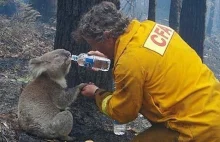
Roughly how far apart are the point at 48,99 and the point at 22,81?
3.63m

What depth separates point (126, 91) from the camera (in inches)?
161

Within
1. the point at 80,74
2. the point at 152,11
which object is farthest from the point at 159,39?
the point at 152,11

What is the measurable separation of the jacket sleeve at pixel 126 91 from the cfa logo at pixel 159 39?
23cm

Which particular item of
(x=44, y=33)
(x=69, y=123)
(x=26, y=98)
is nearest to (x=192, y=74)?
(x=69, y=123)

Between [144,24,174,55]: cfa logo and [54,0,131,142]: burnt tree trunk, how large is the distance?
2.11 metres

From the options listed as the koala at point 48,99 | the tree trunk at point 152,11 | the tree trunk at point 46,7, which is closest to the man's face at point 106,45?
the koala at point 48,99

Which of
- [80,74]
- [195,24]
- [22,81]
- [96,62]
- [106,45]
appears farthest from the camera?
[195,24]

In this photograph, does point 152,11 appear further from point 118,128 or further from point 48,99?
point 48,99

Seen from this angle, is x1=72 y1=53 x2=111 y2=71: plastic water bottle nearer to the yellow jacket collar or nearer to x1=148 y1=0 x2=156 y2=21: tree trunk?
the yellow jacket collar

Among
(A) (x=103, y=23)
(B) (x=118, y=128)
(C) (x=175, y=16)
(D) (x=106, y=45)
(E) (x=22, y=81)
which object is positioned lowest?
(C) (x=175, y=16)

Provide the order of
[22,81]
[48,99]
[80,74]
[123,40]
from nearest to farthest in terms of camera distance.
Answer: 1. [123,40]
2. [48,99]
3. [80,74]
4. [22,81]

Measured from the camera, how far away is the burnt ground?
18.9 feet

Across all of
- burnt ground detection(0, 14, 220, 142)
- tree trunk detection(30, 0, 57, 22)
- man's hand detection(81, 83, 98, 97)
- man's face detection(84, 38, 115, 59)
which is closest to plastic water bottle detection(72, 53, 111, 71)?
man's hand detection(81, 83, 98, 97)

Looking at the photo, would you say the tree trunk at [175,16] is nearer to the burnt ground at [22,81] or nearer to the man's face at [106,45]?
the burnt ground at [22,81]
